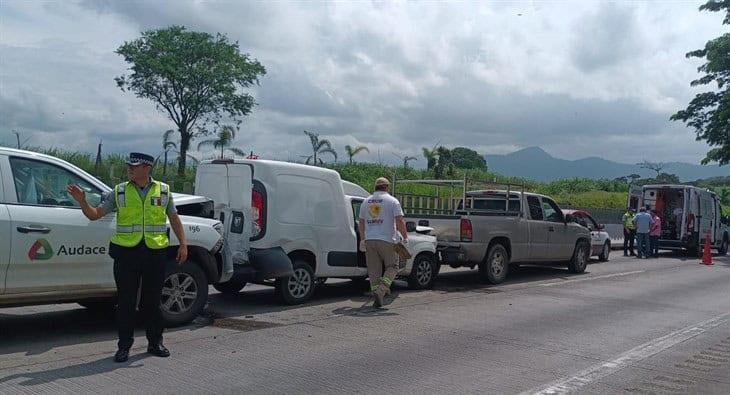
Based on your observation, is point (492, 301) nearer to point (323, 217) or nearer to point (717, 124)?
point (323, 217)

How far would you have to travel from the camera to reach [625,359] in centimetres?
744

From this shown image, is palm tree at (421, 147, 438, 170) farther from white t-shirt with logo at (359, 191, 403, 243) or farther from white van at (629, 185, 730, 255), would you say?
white t-shirt with logo at (359, 191, 403, 243)

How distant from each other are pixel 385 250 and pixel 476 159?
185ft

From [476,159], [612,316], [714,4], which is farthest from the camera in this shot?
[476,159]

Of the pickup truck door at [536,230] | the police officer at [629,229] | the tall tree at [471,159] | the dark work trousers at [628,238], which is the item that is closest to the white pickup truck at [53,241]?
the pickup truck door at [536,230]

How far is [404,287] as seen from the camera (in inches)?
489

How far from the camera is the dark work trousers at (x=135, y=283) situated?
21.2ft

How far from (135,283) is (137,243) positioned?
0.39m

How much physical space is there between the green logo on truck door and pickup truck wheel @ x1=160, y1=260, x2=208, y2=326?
4.24 ft

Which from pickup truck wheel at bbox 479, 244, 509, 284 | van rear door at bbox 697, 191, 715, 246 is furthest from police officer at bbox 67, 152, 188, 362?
van rear door at bbox 697, 191, 715, 246

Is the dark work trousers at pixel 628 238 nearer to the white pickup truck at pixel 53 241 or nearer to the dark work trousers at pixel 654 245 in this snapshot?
the dark work trousers at pixel 654 245

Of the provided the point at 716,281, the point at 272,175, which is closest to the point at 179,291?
the point at 272,175

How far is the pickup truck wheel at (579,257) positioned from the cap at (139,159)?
1140cm

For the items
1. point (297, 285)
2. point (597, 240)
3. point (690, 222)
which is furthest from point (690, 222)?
point (297, 285)
